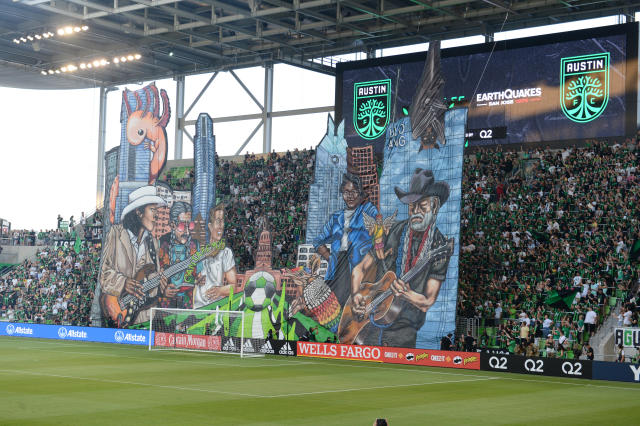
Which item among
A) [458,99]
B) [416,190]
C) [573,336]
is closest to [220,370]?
[416,190]

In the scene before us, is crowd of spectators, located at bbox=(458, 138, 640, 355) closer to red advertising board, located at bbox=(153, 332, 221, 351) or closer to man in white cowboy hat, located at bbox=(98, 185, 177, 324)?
red advertising board, located at bbox=(153, 332, 221, 351)

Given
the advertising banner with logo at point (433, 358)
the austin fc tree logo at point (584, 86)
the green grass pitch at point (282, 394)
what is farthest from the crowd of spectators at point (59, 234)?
the austin fc tree logo at point (584, 86)

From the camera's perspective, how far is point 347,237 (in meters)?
34.3

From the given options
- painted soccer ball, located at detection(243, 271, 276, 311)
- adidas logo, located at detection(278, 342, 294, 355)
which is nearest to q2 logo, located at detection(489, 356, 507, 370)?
adidas logo, located at detection(278, 342, 294, 355)

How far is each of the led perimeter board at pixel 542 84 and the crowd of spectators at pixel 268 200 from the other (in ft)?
21.9

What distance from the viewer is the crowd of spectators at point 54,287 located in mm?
46438

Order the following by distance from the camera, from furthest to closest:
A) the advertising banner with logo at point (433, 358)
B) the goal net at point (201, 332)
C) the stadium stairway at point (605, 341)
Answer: the goal net at point (201, 332) → the stadium stairway at point (605, 341) → the advertising banner with logo at point (433, 358)

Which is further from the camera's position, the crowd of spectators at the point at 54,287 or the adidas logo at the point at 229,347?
the crowd of spectators at the point at 54,287

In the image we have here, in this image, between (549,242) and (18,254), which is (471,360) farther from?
(18,254)

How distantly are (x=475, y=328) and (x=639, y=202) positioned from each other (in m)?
7.97

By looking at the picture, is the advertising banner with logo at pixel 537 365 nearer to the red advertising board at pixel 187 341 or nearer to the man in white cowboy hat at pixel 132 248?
the red advertising board at pixel 187 341

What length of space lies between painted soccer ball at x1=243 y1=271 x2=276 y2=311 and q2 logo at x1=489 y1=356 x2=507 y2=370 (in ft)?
36.6

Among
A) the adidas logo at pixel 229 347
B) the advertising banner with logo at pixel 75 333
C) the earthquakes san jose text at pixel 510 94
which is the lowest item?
the advertising banner with logo at pixel 75 333

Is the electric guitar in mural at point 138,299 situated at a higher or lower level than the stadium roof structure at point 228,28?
lower
